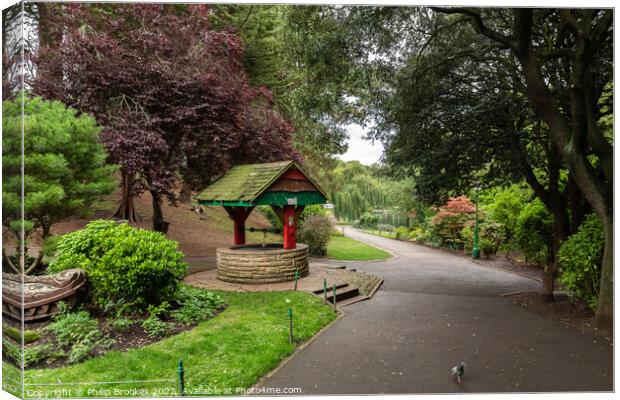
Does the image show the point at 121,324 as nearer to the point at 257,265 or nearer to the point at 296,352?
the point at 296,352

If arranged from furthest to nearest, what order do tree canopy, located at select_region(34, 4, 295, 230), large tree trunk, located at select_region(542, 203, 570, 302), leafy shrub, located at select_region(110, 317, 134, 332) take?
1. large tree trunk, located at select_region(542, 203, 570, 302)
2. tree canopy, located at select_region(34, 4, 295, 230)
3. leafy shrub, located at select_region(110, 317, 134, 332)

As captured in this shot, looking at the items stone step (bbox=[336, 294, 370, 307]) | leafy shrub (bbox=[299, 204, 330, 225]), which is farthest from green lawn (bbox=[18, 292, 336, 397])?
leafy shrub (bbox=[299, 204, 330, 225])

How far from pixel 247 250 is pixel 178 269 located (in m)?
3.67

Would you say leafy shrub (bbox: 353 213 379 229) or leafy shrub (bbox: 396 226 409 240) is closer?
leafy shrub (bbox: 353 213 379 229)

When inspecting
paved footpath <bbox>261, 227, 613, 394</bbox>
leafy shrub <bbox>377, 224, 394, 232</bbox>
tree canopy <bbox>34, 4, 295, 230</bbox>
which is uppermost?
tree canopy <bbox>34, 4, 295, 230</bbox>

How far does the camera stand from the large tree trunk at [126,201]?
33.9ft

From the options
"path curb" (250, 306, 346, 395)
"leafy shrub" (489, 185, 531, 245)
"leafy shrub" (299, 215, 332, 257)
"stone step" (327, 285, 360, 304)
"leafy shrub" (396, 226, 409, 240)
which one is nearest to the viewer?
"path curb" (250, 306, 346, 395)

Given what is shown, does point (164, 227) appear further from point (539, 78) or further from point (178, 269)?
point (539, 78)

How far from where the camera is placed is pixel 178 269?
7.34 meters

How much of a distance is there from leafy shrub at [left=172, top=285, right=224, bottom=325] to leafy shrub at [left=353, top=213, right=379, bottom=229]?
14500mm

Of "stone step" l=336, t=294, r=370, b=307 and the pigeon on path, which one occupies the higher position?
the pigeon on path

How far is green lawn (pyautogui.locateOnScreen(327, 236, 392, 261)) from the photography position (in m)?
17.0

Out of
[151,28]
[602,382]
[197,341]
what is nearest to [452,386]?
[602,382]

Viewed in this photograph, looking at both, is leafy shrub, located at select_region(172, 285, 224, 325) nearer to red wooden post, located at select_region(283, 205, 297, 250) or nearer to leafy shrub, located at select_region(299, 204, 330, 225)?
red wooden post, located at select_region(283, 205, 297, 250)
